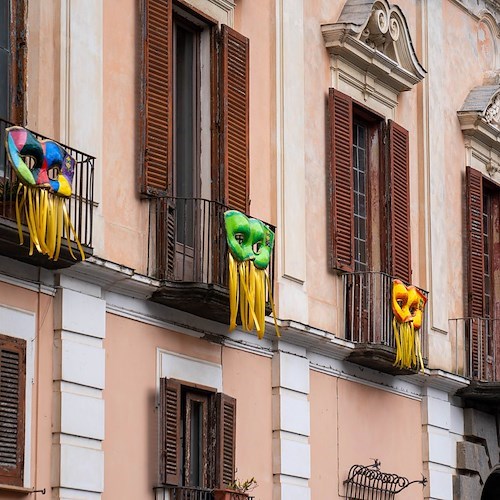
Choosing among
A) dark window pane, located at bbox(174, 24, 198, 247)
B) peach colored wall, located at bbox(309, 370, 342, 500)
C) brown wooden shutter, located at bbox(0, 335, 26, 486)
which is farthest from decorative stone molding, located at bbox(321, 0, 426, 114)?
brown wooden shutter, located at bbox(0, 335, 26, 486)

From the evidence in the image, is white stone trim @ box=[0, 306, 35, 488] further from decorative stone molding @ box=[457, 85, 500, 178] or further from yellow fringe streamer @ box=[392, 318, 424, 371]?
decorative stone molding @ box=[457, 85, 500, 178]

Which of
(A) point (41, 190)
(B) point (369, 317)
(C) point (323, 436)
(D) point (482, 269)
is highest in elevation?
(D) point (482, 269)

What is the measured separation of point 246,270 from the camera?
18016mm

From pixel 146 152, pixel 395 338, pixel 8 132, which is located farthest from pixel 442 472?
pixel 8 132

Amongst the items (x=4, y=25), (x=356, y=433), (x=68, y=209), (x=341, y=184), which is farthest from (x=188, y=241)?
(x=356, y=433)

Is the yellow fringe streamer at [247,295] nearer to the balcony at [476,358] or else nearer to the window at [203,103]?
the window at [203,103]

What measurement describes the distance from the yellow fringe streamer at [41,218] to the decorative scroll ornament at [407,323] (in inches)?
273

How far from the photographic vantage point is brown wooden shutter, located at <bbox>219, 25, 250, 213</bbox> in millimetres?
18875

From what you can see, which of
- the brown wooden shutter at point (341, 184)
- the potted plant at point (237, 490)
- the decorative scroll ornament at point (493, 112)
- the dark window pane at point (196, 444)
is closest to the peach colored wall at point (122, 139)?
the dark window pane at point (196, 444)

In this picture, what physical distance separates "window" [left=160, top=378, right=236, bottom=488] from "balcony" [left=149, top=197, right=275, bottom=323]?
0.80 m

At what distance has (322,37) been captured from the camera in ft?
70.5

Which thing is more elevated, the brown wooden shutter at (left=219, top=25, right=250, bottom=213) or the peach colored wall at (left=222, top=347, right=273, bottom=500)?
the brown wooden shutter at (left=219, top=25, right=250, bottom=213)

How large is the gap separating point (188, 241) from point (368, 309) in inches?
149

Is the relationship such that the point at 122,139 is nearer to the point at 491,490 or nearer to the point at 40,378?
the point at 40,378
